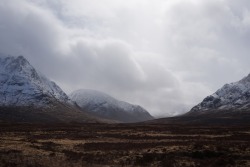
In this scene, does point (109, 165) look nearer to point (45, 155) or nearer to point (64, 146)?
point (45, 155)

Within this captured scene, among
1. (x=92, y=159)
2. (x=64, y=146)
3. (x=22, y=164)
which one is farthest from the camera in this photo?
(x=64, y=146)

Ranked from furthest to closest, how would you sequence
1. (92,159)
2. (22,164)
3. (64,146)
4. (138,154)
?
(64,146)
(138,154)
(92,159)
(22,164)

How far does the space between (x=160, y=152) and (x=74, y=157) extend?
10630mm

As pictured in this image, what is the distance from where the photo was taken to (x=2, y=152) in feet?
150

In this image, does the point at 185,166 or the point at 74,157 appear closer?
the point at 185,166

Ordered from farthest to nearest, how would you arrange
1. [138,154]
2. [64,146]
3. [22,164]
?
[64,146] < [138,154] < [22,164]

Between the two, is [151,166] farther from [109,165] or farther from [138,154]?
[138,154]

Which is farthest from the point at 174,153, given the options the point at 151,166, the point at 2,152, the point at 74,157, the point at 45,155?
the point at 2,152

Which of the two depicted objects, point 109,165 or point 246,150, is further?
point 246,150

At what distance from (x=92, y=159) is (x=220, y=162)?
1382 cm

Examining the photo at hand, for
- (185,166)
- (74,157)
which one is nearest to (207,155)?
(185,166)

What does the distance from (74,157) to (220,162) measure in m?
16.4

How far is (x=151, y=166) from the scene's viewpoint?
123ft

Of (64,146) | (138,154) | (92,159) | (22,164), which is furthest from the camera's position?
(64,146)
